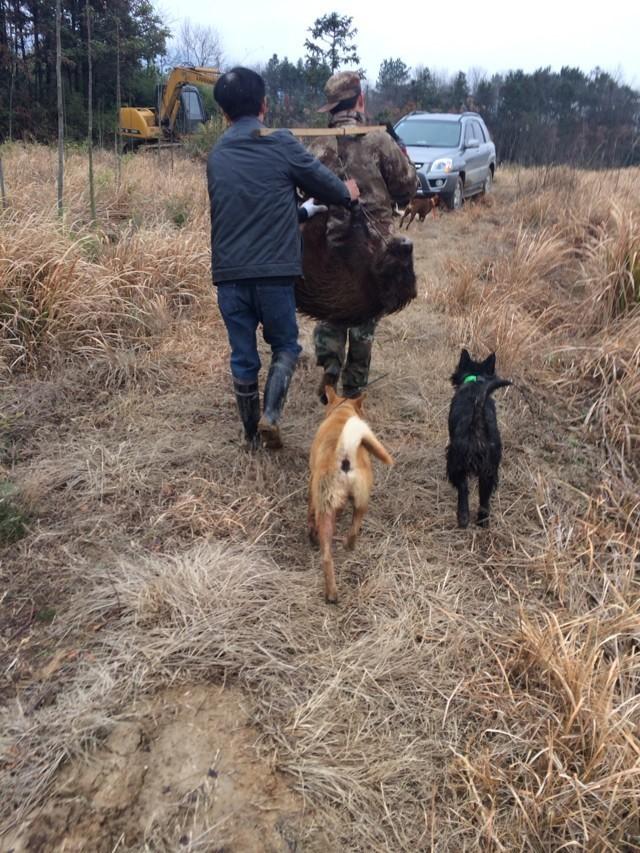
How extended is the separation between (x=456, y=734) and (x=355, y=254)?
259 centimetres

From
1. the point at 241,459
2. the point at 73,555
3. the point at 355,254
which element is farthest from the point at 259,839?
the point at 355,254

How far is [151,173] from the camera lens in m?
9.09

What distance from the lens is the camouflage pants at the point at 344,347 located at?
4148mm

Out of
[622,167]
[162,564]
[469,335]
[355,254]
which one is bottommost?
[162,564]

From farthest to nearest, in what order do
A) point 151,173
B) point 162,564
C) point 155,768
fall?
1. point 151,173
2. point 162,564
3. point 155,768

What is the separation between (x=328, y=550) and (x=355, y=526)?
0.99ft

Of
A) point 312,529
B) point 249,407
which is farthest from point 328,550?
point 249,407

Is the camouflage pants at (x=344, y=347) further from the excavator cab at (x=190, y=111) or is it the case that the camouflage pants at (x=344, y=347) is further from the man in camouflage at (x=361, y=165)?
the excavator cab at (x=190, y=111)

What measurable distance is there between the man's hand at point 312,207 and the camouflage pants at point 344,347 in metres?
0.74

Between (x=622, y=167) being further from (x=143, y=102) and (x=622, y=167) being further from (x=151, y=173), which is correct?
(x=143, y=102)

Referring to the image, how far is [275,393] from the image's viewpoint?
11.2 feet

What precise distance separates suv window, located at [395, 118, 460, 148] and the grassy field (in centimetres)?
654

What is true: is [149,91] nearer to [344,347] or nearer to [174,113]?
[174,113]

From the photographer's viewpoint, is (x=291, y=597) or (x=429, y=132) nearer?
(x=291, y=597)
